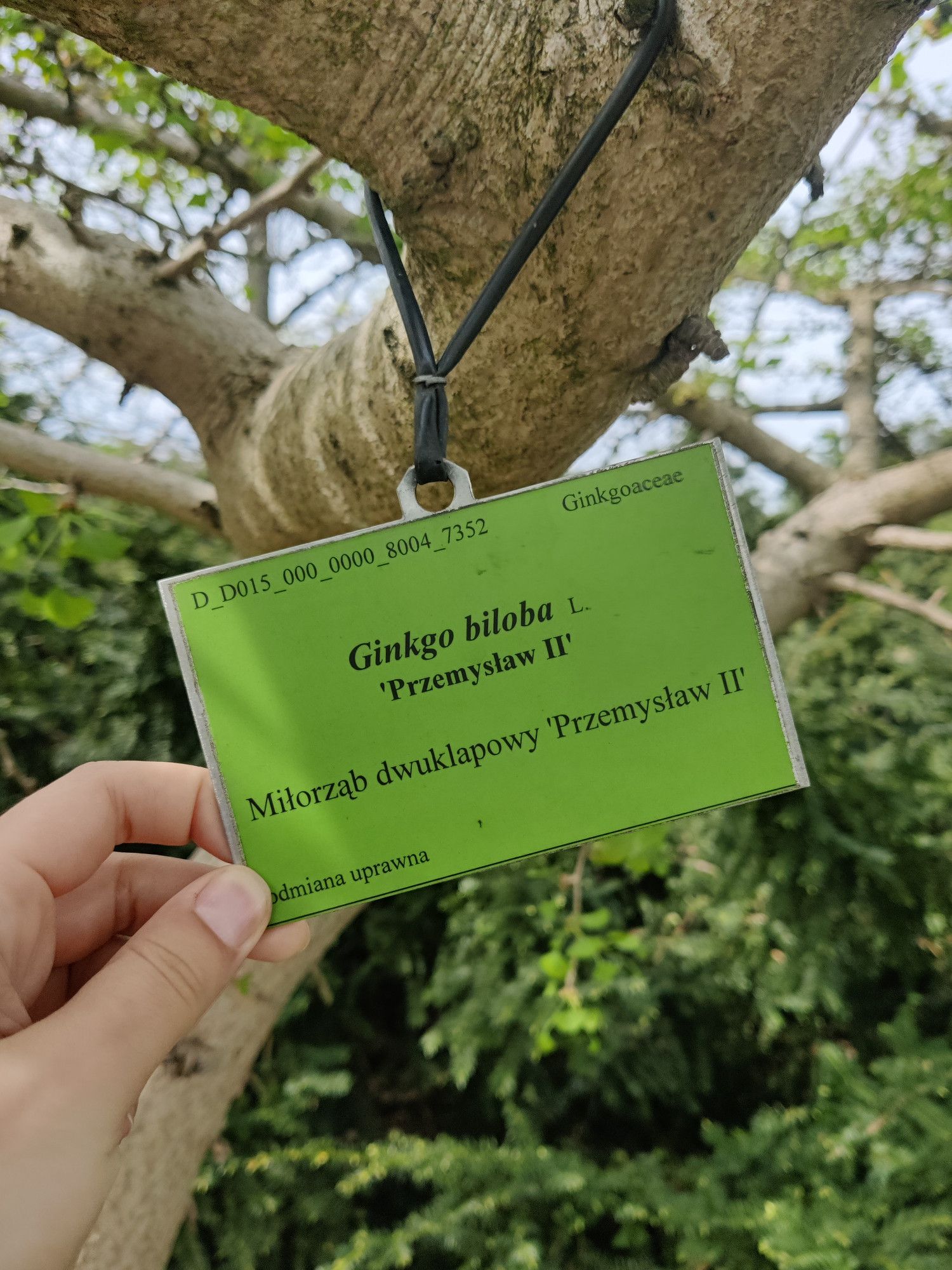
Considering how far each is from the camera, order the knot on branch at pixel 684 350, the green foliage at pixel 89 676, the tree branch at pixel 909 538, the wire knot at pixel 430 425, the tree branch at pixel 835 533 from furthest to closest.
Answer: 1. the green foliage at pixel 89 676
2. the tree branch at pixel 835 533
3. the tree branch at pixel 909 538
4. the knot on branch at pixel 684 350
5. the wire knot at pixel 430 425

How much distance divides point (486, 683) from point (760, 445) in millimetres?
2472

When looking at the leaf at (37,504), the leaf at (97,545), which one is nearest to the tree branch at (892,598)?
the leaf at (97,545)

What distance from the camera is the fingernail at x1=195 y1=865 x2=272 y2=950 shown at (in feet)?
2.18

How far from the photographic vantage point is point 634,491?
0.68 meters

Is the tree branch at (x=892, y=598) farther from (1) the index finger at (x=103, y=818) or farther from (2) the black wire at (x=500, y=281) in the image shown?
(1) the index finger at (x=103, y=818)

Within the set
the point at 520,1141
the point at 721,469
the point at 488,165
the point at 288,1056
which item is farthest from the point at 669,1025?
the point at 488,165

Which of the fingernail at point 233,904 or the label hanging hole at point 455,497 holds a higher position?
the label hanging hole at point 455,497

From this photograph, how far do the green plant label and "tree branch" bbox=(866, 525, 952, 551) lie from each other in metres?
1.07

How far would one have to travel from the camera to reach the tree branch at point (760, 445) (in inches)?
106

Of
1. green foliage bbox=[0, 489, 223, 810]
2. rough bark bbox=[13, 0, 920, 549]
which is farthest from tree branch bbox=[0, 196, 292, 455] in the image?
rough bark bbox=[13, 0, 920, 549]

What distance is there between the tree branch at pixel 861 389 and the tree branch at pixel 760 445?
0.43 feet

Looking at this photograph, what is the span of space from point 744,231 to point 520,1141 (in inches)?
76.9

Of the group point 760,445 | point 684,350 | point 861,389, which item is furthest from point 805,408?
point 684,350

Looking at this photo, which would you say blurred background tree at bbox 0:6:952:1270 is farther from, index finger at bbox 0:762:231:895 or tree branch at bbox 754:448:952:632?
index finger at bbox 0:762:231:895
